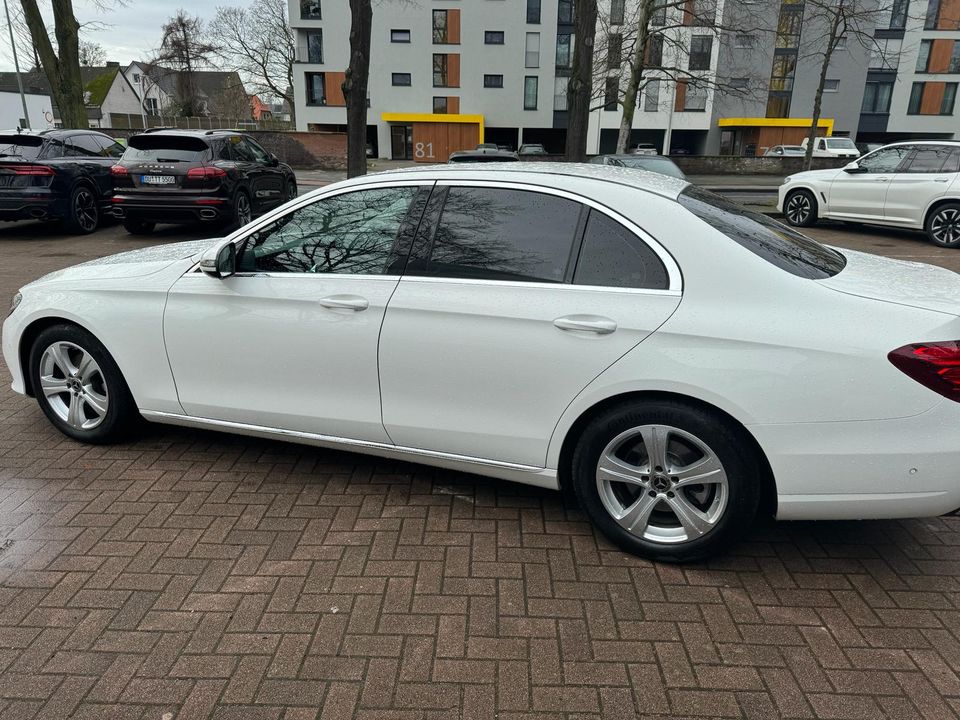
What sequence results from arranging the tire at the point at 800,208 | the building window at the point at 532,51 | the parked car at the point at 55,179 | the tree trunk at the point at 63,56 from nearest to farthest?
the parked car at the point at 55,179 < the tire at the point at 800,208 < the tree trunk at the point at 63,56 < the building window at the point at 532,51

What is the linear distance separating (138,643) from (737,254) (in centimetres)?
269

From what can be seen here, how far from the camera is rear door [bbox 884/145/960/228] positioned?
11.2m

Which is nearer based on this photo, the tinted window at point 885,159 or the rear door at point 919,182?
the rear door at point 919,182

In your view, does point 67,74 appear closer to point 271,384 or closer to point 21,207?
point 21,207

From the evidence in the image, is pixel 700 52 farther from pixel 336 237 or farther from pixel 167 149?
pixel 336 237

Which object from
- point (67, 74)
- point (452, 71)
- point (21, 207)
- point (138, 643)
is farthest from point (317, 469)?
point (452, 71)

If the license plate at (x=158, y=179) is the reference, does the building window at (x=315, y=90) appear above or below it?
above

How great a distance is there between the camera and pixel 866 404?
2504 mm

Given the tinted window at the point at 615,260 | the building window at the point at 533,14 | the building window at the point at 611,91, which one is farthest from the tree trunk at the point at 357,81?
the building window at the point at 533,14

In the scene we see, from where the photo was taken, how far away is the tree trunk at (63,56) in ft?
59.3

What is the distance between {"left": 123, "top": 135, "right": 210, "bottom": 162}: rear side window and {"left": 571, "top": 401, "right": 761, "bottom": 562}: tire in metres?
10.1

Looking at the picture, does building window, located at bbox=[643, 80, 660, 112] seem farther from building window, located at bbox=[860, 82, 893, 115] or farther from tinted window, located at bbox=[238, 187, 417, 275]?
tinted window, located at bbox=[238, 187, 417, 275]

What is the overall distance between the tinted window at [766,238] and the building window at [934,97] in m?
57.8

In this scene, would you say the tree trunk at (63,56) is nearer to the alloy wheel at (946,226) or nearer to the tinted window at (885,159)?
the tinted window at (885,159)
